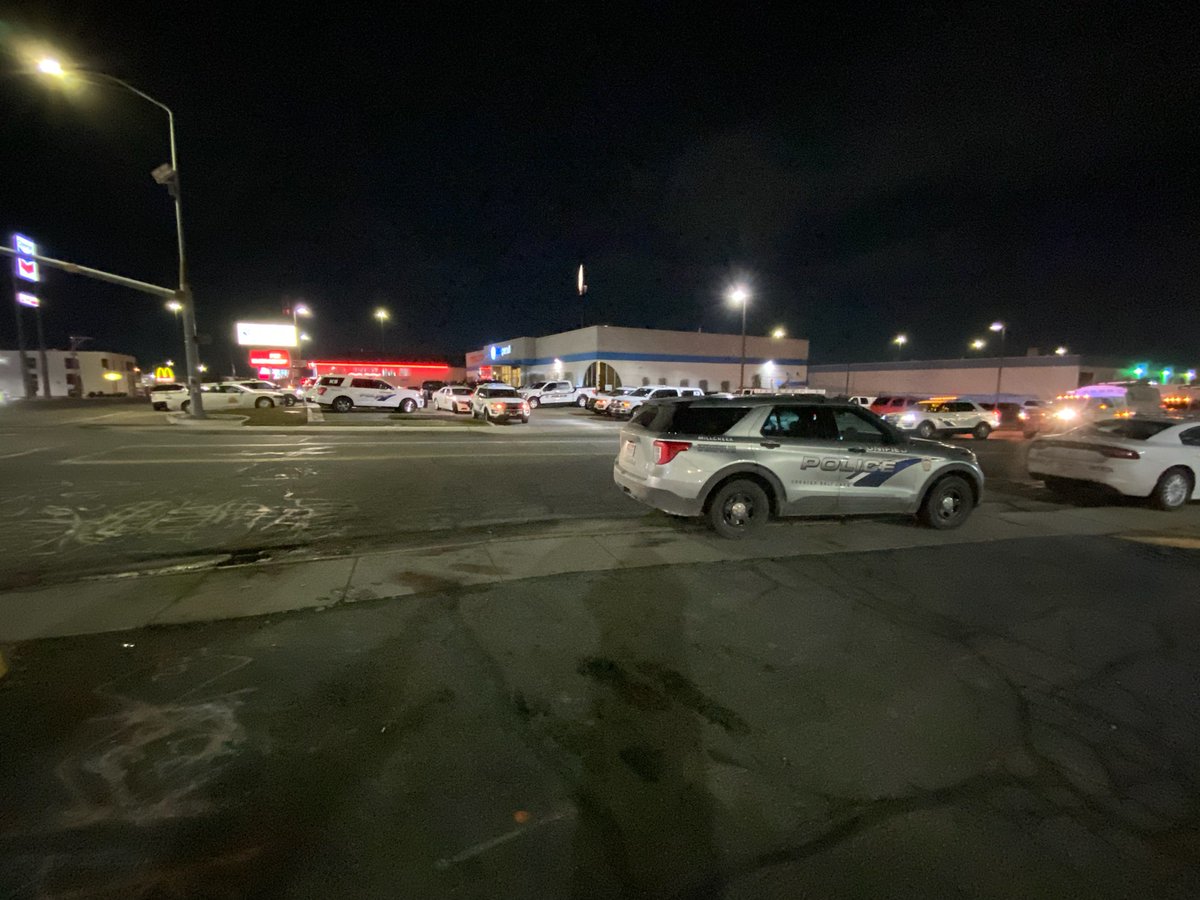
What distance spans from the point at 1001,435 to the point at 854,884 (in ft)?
94.1

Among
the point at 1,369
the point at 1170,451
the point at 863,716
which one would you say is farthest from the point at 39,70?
the point at 1,369

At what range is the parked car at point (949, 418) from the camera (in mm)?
22531

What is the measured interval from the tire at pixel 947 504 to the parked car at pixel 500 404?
62.9ft

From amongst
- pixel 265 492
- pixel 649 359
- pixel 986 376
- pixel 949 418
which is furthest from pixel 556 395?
pixel 986 376

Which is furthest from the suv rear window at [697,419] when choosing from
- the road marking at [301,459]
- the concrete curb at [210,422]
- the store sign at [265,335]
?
the store sign at [265,335]

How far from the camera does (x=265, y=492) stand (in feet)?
31.3

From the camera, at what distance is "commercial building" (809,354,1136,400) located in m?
47.9

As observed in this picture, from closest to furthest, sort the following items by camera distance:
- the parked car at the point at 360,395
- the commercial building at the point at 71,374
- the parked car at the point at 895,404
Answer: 1. the parked car at the point at 895,404
2. the parked car at the point at 360,395
3. the commercial building at the point at 71,374

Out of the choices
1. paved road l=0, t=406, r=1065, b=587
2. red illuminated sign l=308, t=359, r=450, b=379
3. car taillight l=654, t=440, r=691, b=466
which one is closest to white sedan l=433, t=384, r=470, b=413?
paved road l=0, t=406, r=1065, b=587

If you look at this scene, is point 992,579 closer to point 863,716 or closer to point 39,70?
point 863,716

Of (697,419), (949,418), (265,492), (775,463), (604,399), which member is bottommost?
(265,492)

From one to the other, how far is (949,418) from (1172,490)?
14715 mm

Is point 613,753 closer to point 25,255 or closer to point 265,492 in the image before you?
point 265,492

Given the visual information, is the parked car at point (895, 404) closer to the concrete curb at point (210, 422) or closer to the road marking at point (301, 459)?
the road marking at point (301, 459)
